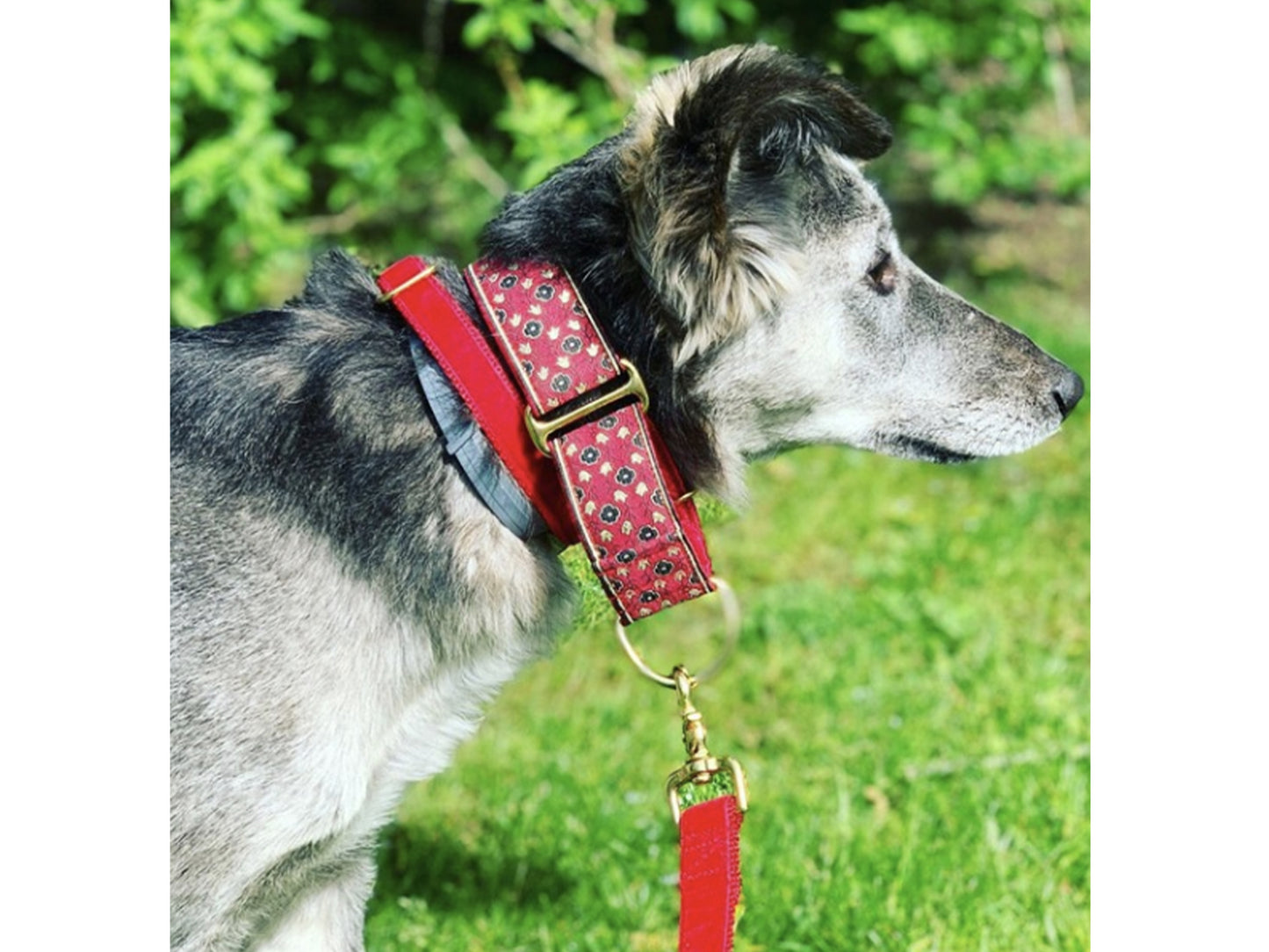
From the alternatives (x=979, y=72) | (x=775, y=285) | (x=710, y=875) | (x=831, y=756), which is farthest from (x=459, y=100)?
(x=710, y=875)

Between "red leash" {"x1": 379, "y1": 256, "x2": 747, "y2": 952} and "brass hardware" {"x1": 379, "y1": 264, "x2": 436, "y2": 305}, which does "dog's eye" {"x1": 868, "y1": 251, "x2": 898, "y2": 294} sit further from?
"brass hardware" {"x1": 379, "y1": 264, "x2": 436, "y2": 305}

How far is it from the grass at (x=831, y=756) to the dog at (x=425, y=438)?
A: 11.3 inches

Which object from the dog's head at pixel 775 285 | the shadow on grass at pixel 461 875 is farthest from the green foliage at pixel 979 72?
the shadow on grass at pixel 461 875

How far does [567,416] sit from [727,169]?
17.7 inches

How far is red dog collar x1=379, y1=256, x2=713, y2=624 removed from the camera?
225 cm

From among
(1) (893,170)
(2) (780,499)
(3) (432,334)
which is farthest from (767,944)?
(1) (893,170)

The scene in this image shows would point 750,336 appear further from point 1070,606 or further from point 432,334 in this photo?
point 1070,606

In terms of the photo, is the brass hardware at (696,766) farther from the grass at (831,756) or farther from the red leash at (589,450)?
the grass at (831,756)

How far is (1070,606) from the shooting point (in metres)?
4.87

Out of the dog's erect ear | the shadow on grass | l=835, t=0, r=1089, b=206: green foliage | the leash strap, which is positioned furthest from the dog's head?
l=835, t=0, r=1089, b=206: green foliage

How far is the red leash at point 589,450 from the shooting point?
7.39 ft

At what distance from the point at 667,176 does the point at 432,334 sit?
1.48ft

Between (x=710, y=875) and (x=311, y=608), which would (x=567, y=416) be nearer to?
(x=311, y=608)
